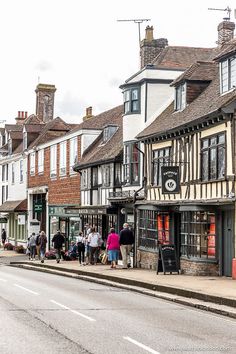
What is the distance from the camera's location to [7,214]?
63156mm

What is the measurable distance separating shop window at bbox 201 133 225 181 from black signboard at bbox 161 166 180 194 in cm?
136

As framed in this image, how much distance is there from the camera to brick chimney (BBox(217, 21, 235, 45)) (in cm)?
3272

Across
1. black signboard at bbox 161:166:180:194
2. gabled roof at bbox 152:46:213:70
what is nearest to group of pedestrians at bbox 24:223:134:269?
black signboard at bbox 161:166:180:194

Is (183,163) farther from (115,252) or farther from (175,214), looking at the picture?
(115,252)

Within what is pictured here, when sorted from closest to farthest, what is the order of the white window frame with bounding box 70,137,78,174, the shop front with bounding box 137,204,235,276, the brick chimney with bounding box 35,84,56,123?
the shop front with bounding box 137,204,235,276 → the white window frame with bounding box 70,137,78,174 → the brick chimney with bounding box 35,84,56,123

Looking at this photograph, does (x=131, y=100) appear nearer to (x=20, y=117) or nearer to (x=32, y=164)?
(x=32, y=164)

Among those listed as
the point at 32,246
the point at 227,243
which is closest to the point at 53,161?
the point at 32,246

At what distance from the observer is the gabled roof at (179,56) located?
111 ft

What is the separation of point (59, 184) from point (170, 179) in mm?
22159

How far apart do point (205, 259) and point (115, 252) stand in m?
5.98

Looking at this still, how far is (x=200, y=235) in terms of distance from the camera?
2462 cm

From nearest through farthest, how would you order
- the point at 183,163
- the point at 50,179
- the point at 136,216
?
the point at 183,163 → the point at 136,216 → the point at 50,179

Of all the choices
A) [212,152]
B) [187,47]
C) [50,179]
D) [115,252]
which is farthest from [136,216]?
[50,179]

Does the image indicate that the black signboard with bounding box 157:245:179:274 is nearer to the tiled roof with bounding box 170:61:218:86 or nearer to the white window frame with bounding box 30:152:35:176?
the tiled roof with bounding box 170:61:218:86
